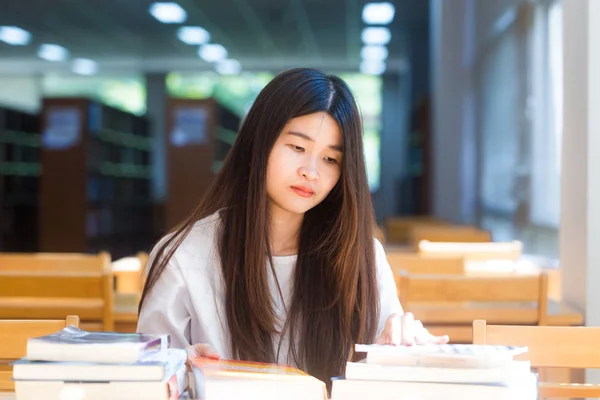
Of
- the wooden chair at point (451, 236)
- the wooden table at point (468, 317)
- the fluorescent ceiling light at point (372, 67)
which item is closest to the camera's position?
the wooden table at point (468, 317)

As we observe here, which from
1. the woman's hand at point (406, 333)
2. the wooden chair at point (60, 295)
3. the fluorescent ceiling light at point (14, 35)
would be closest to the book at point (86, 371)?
the woman's hand at point (406, 333)

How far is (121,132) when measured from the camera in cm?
1145

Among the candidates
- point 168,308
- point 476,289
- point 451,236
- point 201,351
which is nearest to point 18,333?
point 168,308

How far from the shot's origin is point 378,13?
1176 centimetres

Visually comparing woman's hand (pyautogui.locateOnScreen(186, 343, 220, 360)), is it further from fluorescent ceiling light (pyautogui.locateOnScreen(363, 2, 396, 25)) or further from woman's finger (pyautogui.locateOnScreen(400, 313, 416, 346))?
fluorescent ceiling light (pyautogui.locateOnScreen(363, 2, 396, 25))

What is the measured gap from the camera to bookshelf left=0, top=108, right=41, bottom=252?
31.2 feet

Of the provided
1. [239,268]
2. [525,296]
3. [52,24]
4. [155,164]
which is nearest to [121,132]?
[52,24]

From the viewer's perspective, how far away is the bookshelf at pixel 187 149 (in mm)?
8844

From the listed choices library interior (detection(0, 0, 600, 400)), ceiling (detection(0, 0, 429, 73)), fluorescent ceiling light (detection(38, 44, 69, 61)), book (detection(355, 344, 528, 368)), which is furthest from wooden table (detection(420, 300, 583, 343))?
fluorescent ceiling light (detection(38, 44, 69, 61))

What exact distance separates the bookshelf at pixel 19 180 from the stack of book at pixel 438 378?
883 cm

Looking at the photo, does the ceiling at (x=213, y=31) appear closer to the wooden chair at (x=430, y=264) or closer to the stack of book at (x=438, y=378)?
the wooden chair at (x=430, y=264)

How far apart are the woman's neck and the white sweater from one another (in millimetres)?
110

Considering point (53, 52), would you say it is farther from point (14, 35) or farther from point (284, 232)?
point (284, 232)

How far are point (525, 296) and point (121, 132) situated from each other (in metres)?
9.56
